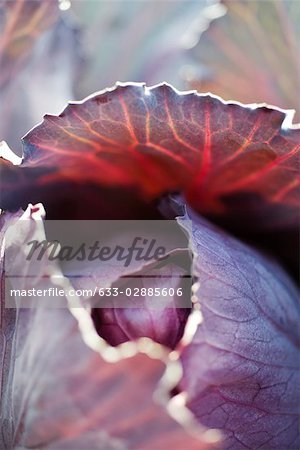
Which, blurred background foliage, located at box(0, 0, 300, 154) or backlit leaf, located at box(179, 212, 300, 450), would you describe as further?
blurred background foliage, located at box(0, 0, 300, 154)

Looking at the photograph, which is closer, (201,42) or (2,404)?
(2,404)

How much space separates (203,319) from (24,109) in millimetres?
505

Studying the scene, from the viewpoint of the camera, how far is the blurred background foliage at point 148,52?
85 cm

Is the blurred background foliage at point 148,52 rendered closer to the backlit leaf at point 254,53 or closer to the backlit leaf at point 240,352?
the backlit leaf at point 254,53

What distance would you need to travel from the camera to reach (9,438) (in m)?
0.53

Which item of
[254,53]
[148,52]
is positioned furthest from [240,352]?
[148,52]

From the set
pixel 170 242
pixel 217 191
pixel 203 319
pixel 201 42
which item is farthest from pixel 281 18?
pixel 203 319

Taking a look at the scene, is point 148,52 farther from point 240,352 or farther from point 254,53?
point 240,352

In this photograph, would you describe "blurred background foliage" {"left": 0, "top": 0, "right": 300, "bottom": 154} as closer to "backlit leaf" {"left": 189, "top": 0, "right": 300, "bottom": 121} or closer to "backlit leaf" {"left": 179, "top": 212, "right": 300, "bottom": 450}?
"backlit leaf" {"left": 189, "top": 0, "right": 300, "bottom": 121}

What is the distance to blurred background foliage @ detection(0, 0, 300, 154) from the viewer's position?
0.85 meters

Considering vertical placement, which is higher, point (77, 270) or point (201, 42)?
point (201, 42)

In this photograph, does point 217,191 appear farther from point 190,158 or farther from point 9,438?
point 9,438

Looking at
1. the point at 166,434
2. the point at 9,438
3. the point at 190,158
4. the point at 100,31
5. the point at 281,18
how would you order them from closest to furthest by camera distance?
the point at 166,434
the point at 9,438
the point at 190,158
the point at 281,18
the point at 100,31

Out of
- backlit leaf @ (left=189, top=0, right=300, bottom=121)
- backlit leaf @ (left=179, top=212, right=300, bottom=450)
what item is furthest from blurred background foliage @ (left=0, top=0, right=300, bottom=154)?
backlit leaf @ (left=179, top=212, right=300, bottom=450)
